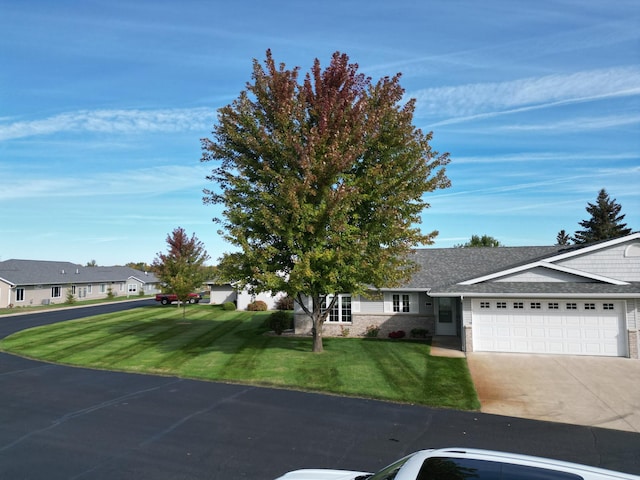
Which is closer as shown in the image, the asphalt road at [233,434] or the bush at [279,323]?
the asphalt road at [233,434]

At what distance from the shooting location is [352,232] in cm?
1803

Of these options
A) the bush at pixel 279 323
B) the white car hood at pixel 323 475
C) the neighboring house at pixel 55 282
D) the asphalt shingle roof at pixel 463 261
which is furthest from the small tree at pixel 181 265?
the white car hood at pixel 323 475

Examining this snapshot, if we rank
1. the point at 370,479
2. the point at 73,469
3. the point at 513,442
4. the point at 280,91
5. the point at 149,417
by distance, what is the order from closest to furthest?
1. the point at 370,479
2. the point at 73,469
3. the point at 513,442
4. the point at 149,417
5. the point at 280,91

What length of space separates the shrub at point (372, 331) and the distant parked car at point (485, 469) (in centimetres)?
2026

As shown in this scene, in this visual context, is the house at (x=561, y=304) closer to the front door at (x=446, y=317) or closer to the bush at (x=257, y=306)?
the front door at (x=446, y=317)

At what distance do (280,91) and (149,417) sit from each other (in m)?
13.0

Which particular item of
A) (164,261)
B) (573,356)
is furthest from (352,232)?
(164,261)

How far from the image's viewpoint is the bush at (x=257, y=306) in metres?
40.0

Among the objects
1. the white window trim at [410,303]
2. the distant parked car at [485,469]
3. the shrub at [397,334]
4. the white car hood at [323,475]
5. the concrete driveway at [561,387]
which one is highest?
the white window trim at [410,303]

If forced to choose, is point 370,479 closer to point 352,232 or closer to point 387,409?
point 387,409

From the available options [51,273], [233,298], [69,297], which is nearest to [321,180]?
[233,298]

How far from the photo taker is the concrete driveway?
1133 cm

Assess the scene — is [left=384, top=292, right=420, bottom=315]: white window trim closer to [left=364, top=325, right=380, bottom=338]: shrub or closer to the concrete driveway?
[left=364, top=325, right=380, bottom=338]: shrub

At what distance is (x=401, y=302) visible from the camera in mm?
24875
